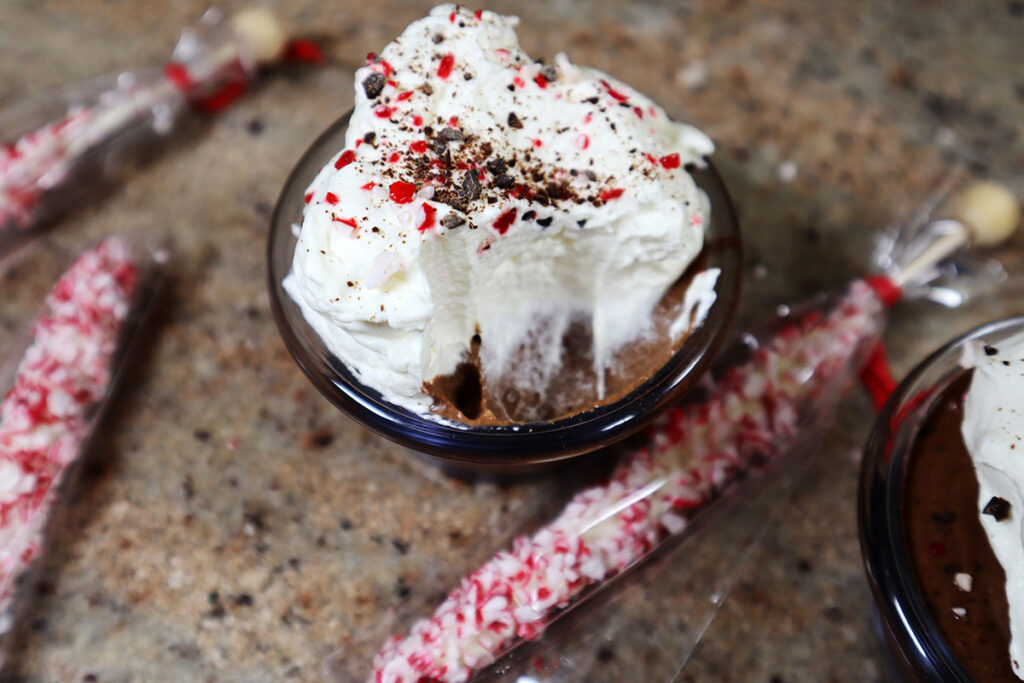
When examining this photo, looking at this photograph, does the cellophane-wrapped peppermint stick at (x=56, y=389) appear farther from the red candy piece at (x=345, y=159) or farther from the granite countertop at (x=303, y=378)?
the red candy piece at (x=345, y=159)

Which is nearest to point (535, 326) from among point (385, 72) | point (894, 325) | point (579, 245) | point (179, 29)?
point (579, 245)

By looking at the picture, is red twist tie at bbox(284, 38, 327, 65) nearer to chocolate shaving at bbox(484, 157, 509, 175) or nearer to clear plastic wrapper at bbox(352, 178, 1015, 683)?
chocolate shaving at bbox(484, 157, 509, 175)

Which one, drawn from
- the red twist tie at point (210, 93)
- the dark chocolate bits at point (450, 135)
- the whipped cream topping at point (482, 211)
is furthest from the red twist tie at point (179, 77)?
the dark chocolate bits at point (450, 135)

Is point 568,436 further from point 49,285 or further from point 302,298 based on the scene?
point 49,285

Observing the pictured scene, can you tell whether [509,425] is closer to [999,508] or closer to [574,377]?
[574,377]

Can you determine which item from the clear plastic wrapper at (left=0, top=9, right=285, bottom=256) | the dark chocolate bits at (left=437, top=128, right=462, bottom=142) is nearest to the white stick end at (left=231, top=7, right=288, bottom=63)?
the clear plastic wrapper at (left=0, top=9, right=285, bottom=256)

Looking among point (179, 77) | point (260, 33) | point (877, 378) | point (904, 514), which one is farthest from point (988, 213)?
point (179, 77)
